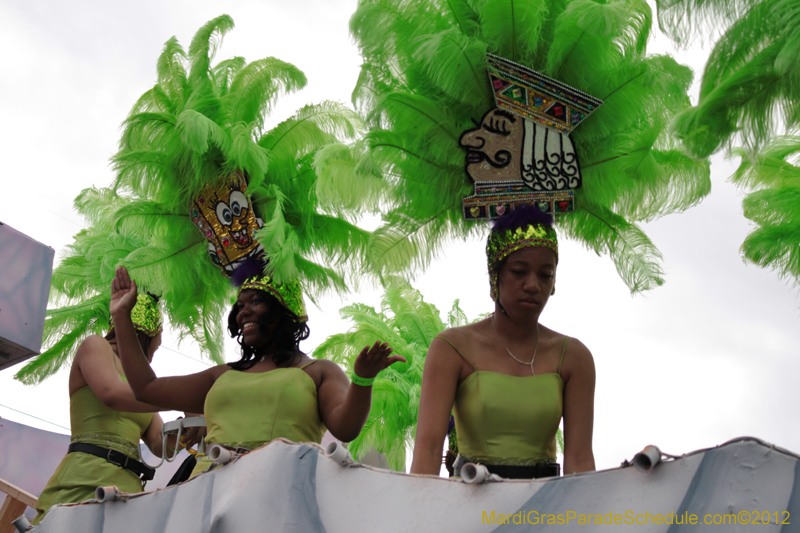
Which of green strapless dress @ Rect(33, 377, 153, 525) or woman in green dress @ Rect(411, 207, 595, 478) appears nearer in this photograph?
woman in green dress @ Rect(411, 207, 595, 478)

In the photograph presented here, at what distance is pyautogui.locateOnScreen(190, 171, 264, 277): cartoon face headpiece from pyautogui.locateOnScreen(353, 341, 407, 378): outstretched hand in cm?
103

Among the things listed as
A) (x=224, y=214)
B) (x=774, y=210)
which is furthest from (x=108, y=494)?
(x=774, y=210)

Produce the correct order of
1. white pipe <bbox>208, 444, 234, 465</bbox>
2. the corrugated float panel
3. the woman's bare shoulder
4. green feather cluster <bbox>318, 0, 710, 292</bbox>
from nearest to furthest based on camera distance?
the corrugated float panel < white pipe <bbox>208, 444, 234, 465</bbox> < the woman's bare shoulder < green feather cluster <bbox>318, 0, 710, 292</bbox>

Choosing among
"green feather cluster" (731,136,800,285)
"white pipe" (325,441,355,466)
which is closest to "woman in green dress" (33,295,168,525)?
"white pipe" (325,441,355,466)

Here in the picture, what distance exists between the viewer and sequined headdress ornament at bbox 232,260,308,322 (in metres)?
3.32

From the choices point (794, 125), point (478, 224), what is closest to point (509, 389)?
point (478, 224)

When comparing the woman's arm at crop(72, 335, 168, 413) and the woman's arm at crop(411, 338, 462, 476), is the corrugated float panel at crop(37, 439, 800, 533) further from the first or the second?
the woman's arm at crop(72, 335, 168, 413)

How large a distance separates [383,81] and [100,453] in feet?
6.59

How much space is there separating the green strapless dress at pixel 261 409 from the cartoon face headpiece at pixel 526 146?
2.97ft

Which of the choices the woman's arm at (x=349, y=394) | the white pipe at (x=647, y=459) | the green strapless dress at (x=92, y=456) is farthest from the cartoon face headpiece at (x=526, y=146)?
the green strapless dress at (x=92, y=456)

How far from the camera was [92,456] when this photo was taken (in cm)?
359

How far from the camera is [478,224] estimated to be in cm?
315

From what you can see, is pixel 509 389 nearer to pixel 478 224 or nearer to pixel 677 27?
pixel 478 224

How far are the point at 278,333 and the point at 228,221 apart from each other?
704 mm
